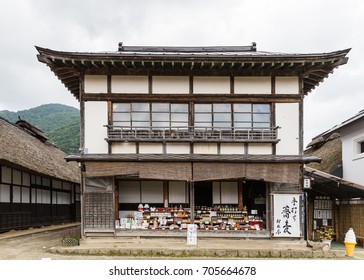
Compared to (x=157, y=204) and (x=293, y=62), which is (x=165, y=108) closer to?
(x=157, y=204)

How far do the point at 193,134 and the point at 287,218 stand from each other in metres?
5.01

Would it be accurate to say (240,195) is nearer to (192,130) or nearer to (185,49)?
(192,130)

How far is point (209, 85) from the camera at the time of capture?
15.3 meters

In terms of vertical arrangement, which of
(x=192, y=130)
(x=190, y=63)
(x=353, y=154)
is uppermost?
(x=190, y=63)

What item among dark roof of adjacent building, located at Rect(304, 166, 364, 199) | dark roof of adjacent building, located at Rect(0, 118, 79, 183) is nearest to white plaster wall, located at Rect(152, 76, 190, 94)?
dark roof of adjacent building, located at Rect(304, 166, 364, 199)

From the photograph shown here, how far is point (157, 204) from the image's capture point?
16359mm

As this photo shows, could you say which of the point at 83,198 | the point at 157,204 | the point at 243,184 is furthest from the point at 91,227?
the point at 243,184

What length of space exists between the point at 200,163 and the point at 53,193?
49.7 ft

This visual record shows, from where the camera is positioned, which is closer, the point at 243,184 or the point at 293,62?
the point at 293,62

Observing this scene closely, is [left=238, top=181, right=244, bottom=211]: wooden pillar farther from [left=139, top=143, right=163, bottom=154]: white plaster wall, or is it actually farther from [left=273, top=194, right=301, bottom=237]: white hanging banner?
[left=139, top=143, right=163, bottom=154]: white plaster wall

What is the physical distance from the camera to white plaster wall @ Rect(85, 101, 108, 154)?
1507 centimetres

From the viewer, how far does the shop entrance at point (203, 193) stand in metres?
16.6

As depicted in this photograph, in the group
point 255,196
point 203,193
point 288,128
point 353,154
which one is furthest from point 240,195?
point 353,154

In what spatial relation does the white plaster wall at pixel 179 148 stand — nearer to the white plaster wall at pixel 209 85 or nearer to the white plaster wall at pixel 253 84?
the white plaster wall at pixel 209 85
